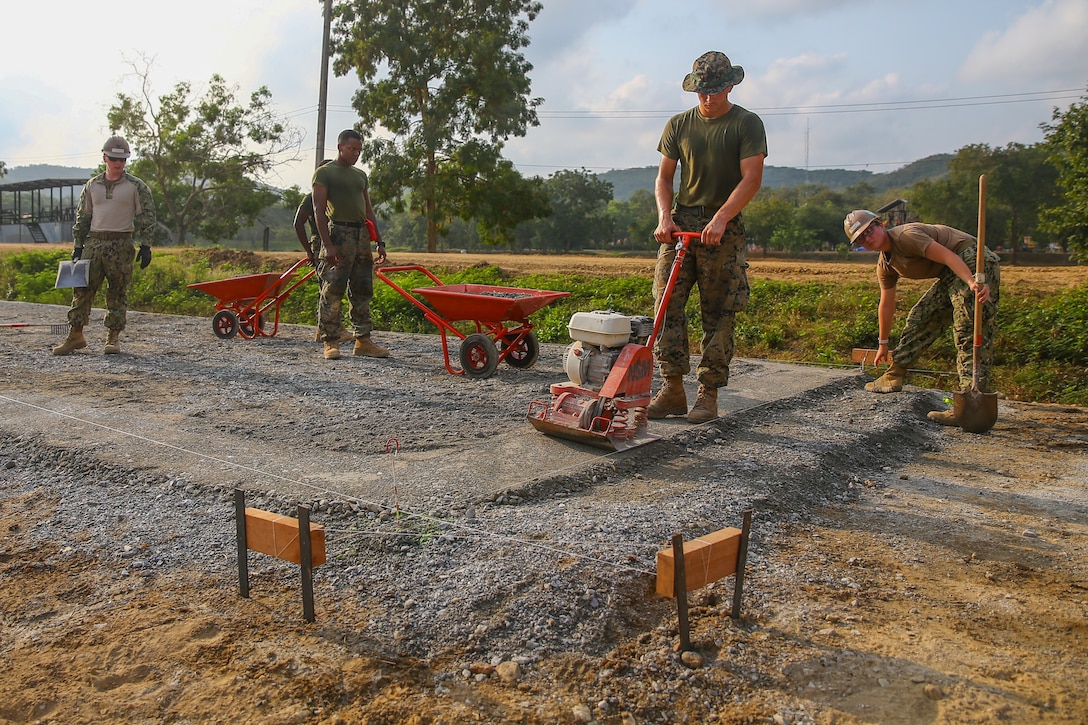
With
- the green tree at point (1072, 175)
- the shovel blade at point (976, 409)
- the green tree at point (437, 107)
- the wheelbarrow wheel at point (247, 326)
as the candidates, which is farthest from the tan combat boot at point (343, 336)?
the green tree at point (437, 107)

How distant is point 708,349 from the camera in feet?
16.1

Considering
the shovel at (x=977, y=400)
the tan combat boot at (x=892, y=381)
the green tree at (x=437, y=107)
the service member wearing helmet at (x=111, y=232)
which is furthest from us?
the green tree at (x=437, y=107)

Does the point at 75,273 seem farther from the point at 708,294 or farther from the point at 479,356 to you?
the point at 708,294

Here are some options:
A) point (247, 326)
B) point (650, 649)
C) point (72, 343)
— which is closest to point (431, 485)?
point (650, 649)

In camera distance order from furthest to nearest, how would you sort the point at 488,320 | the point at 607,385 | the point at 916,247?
the point at 488,320 < the point at 916,247 < the point at 607,385

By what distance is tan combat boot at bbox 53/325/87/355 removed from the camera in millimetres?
7756

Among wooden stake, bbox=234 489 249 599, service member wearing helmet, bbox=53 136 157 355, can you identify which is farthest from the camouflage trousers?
wooden stake, bbox=234 489 249 599

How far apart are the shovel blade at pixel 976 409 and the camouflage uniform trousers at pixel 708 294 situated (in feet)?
5.24

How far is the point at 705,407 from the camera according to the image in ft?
16.2

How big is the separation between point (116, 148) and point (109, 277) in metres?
1.16

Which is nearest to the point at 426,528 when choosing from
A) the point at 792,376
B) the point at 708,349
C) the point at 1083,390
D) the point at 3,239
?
the point at 708,349

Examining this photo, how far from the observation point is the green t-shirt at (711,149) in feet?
15.1

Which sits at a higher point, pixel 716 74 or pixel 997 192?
pixel 997 192

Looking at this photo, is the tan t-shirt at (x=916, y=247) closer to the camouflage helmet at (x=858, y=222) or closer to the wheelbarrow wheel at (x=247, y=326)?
the camouflage helmet at (x=858, y=222)
